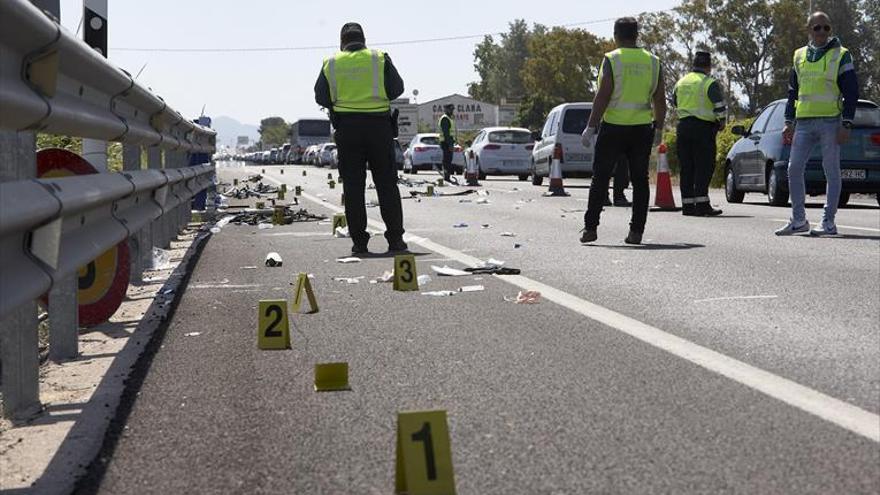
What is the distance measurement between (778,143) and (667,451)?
51.9 ft

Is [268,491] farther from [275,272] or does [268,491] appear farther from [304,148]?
[304,148]

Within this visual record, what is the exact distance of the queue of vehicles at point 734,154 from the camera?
738 inches

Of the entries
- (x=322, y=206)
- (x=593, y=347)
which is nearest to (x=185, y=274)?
(x=593, y=347)

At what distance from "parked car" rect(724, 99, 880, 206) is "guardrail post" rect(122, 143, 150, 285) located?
1045 cm

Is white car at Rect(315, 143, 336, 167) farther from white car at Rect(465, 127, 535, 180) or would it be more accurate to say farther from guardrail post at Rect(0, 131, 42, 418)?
guardrail post at Rect(0, 131, 42, 418)

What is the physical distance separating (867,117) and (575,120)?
10810 mm

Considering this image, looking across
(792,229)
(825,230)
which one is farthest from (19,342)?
(792,229)

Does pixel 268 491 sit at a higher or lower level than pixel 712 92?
Result: lower

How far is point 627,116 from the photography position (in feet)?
40.0

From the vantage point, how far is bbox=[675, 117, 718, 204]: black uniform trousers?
16781mm

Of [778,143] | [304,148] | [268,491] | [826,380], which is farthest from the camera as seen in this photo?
[304,148]

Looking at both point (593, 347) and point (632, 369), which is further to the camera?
point (593, 347)

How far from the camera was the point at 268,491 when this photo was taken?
12.1ft

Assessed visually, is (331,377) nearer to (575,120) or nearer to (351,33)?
(351,33)
